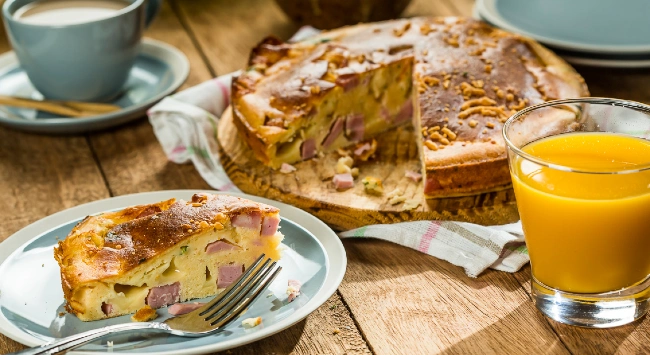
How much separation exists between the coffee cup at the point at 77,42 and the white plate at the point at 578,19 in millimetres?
1649

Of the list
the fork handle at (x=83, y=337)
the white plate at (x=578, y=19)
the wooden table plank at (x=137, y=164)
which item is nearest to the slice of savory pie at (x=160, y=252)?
the fork handle at (x=83, y=337)

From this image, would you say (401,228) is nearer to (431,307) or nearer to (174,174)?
(431,307)

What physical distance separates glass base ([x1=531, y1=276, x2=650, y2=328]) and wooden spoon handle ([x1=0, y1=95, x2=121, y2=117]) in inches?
82.9

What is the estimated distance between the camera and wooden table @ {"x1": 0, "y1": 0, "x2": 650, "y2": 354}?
211 cm

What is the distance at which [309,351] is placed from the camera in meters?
2.12

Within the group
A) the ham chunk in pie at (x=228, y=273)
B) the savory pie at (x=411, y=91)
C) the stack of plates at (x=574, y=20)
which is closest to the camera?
the ham chunk in pie at (x=228, y=273)

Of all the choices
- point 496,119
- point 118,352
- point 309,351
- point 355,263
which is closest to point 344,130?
point 496,119

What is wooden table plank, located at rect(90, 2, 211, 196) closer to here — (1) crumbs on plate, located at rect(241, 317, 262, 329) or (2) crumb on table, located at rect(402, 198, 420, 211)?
(2) crumb on table, located at rect(402, 198, 420, 211)

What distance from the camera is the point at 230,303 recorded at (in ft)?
7.04

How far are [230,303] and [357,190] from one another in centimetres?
88

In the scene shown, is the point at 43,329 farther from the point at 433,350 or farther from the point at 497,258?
the point at 497,258

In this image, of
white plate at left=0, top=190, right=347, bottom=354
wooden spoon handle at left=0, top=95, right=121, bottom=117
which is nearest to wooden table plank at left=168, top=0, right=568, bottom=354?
white plate at left=0, top=190, right=347, bottom=354

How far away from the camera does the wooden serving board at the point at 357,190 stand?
8.94ft

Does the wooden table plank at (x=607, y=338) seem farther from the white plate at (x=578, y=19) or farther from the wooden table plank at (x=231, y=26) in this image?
the wooden table plank at (x=231, y=26)
